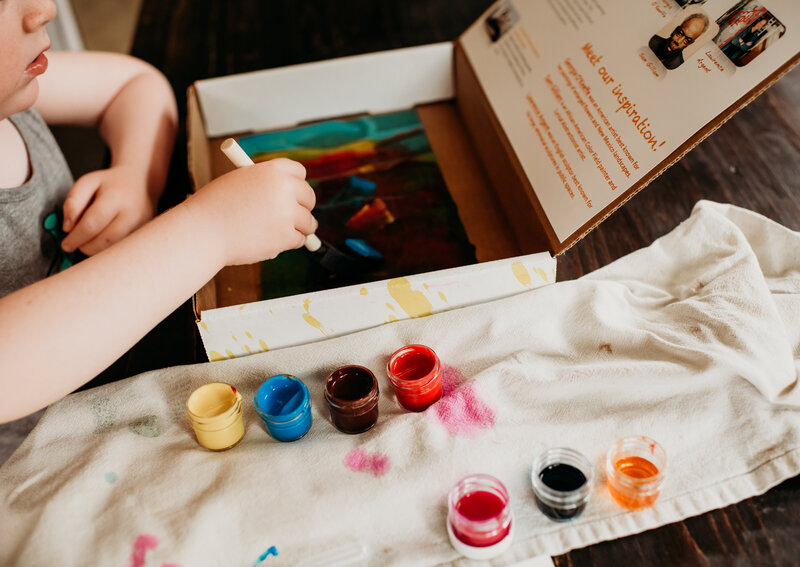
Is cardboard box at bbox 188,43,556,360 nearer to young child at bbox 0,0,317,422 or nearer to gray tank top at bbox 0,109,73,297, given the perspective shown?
young child at bbox 0,0,317,422

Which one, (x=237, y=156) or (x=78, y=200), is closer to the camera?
(x=237, y=156)

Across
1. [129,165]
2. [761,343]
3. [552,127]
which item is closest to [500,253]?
[552,127]

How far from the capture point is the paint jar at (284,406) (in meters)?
0.68

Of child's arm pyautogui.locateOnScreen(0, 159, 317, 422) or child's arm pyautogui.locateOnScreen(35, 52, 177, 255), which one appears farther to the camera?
child's arm pyautogui.locateOnScreen(35, 52, 177, 255)

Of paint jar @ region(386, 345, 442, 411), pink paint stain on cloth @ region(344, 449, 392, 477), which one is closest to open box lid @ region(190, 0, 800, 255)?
paint jar @ region(386, 345, 442, 411)

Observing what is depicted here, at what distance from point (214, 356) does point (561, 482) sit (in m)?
0.40

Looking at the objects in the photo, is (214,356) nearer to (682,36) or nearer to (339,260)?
(339,260)

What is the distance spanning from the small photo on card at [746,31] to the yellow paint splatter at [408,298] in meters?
0.41

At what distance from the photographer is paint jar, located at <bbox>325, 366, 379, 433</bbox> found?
2.22 ft

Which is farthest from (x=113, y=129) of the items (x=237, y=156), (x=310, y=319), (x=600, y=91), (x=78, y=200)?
(x=600, y=91)

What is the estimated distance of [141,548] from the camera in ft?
2.03

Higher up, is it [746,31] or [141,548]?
[746,31]

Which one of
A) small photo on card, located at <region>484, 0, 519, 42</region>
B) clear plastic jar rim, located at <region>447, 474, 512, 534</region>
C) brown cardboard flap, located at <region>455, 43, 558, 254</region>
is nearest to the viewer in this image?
clear plastic jar rim, located at <region>447, 474, 512, 534</region>

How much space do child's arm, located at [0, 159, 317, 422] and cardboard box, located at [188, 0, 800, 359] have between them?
7cm
